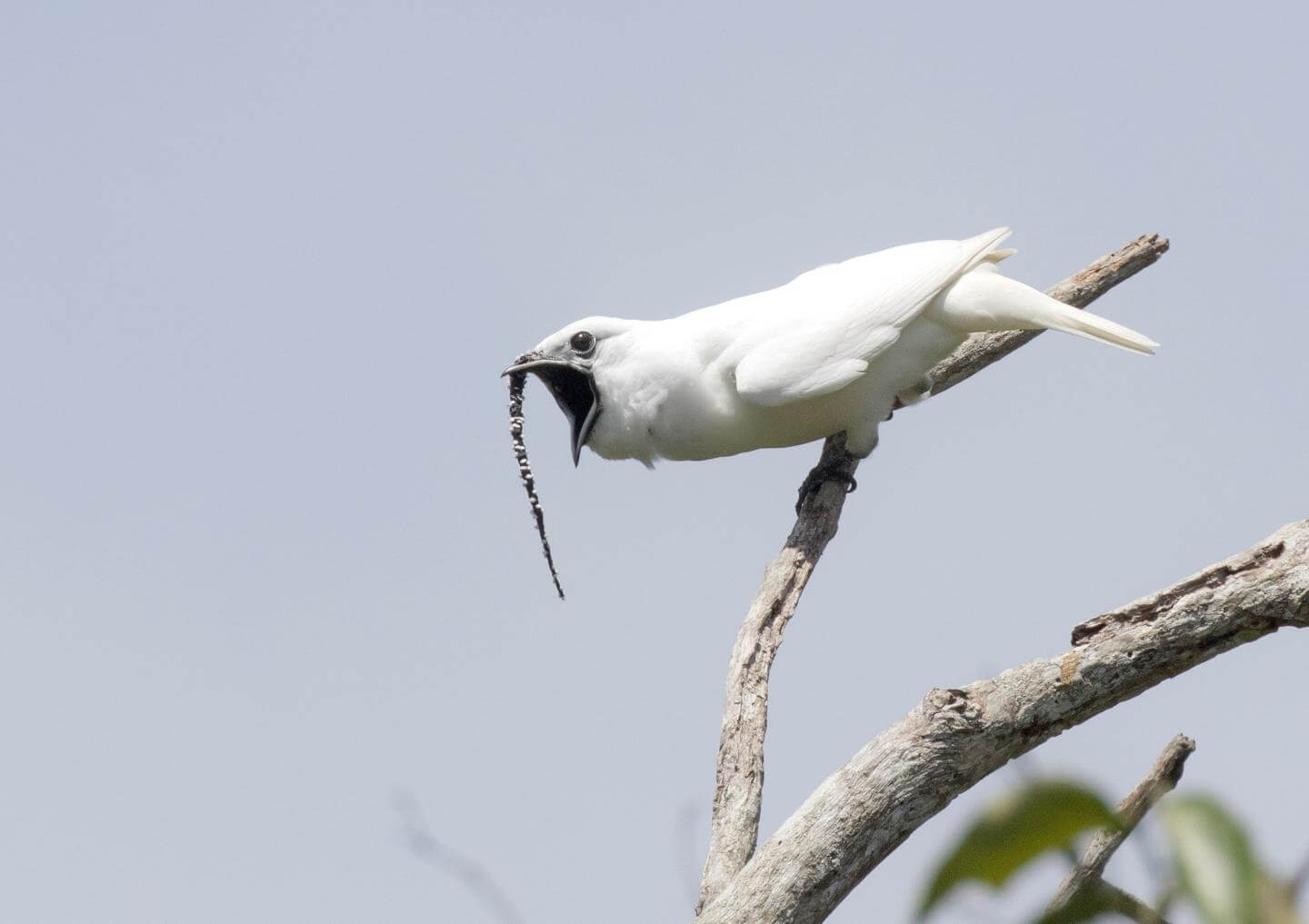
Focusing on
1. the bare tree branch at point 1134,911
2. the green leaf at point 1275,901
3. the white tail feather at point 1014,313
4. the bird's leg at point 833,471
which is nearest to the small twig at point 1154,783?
the bare tree branch at point 1134,911

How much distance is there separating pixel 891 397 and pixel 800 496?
66 centimetres

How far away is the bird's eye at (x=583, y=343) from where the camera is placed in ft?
20.2

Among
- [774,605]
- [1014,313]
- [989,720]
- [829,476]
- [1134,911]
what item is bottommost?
[989,720]

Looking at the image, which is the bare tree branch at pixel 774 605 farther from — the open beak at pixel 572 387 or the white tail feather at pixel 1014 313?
the open beak at pixel 572 387

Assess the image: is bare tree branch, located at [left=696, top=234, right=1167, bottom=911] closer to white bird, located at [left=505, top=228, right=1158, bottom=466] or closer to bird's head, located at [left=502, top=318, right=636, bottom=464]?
white bird, located at [left=505, top=228, right=1158, bottom=466]

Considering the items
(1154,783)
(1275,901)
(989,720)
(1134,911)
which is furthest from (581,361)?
(1275,901)

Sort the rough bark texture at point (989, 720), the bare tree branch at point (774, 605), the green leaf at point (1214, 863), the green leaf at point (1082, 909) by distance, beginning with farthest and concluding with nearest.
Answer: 1. the bare tree branch at point (774, 605)
2. the rough bark texture at point (989, 720)
3. the green leaf at point (1082, 909)
4. the green leaf at point (1214, 863)

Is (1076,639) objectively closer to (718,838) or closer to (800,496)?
(718,838)

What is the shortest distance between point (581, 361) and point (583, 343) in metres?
0.08

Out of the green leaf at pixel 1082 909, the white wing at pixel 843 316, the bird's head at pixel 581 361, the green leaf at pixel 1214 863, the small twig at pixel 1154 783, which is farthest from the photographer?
the bird's head at pixel 581 361

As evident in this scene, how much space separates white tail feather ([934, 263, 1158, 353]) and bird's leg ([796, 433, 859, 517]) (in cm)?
72

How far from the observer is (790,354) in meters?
5.78

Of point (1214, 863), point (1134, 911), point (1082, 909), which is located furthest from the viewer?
point (1134, 911)

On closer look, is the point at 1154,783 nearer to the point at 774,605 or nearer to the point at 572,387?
the point at 774,605
